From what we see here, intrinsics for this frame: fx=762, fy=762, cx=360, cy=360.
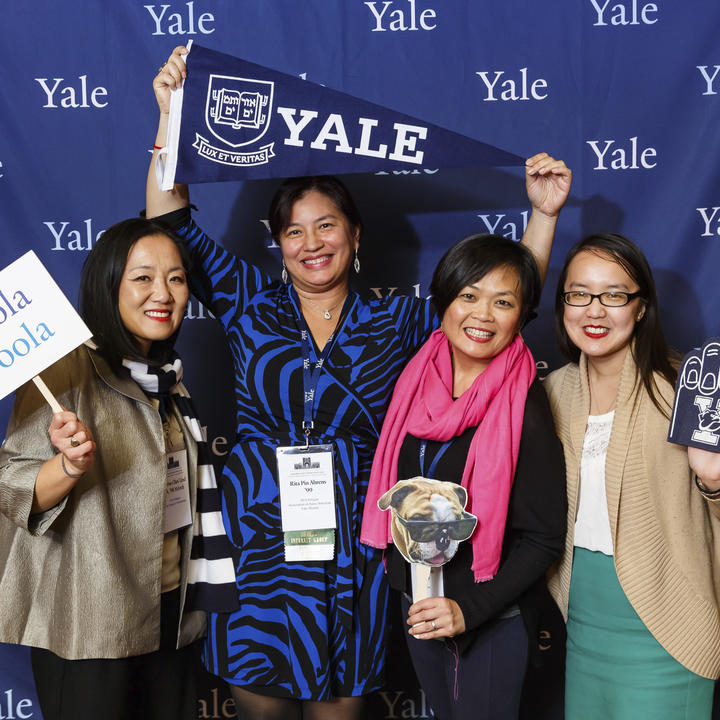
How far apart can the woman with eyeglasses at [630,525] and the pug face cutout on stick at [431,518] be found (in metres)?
0.28

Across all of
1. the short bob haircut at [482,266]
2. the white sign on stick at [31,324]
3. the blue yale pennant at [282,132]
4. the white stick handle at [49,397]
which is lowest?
the white stick handle at [49,397]

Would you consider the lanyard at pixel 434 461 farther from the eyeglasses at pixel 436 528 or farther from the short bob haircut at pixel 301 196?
the short bob haircut at pixel 301 196

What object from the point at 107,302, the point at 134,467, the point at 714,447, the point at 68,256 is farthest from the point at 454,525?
the point at 68,256

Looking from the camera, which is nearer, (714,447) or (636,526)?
(714,447)

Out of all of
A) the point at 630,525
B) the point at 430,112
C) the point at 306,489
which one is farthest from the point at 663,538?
the point at 430,112

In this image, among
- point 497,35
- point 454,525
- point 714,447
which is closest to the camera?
point 714,447

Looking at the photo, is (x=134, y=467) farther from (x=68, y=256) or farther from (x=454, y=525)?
(x=68, y=256)

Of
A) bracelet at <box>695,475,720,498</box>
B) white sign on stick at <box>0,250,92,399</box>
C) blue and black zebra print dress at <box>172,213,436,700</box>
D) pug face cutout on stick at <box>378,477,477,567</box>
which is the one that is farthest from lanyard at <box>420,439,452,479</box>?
white sign on stick at <box>0,250,92,399</box>

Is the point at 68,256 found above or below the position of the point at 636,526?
above

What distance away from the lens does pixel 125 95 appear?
232cm

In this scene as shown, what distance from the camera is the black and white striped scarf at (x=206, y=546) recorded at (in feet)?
5.80

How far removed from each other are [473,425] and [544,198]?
65cm

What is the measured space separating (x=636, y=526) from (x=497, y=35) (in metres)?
1.52

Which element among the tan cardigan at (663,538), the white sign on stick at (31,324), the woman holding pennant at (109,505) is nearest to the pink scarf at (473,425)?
the tan cardigan at (663,538)
